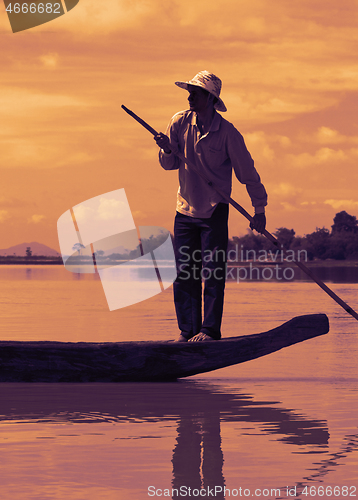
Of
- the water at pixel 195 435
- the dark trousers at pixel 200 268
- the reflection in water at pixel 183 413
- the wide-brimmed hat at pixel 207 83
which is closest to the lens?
the water at pixel 195 435

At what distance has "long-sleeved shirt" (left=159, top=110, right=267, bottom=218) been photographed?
6.68 metres

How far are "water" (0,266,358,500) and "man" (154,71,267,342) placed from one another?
70cm

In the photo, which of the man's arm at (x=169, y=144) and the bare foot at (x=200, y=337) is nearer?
the man's arm at (x=169, y=144)

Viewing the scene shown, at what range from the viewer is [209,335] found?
22.4 ft

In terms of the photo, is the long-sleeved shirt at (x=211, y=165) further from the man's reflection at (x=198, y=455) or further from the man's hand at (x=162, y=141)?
the man's reflection at (x=198, y=455)

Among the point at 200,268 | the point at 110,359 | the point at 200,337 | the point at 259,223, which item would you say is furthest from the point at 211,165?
the point at 110,359

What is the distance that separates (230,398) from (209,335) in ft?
3.10

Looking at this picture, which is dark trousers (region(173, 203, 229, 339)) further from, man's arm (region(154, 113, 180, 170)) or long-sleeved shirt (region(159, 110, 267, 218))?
man's arm (region(154, 113, 180, 170))

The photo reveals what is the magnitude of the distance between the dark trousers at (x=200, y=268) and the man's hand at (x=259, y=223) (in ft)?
0.84

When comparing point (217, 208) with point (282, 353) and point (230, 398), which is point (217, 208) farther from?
point (282, 353)

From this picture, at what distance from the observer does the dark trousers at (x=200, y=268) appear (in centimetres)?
674

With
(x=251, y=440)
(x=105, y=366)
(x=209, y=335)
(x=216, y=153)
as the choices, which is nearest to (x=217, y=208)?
(x=216, y=153)

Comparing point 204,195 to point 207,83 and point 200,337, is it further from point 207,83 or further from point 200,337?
point 200,337

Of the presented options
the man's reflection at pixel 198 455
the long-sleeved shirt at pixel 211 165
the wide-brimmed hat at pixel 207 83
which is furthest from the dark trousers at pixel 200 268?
the man's reflection at pixel 198 455
